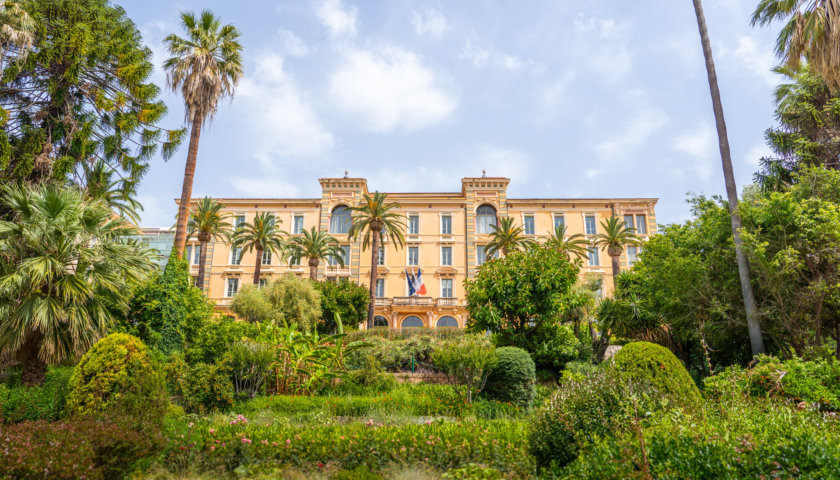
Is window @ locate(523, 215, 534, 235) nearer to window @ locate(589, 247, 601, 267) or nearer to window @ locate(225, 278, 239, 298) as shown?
window @ locate(589, 247, 601, 267)

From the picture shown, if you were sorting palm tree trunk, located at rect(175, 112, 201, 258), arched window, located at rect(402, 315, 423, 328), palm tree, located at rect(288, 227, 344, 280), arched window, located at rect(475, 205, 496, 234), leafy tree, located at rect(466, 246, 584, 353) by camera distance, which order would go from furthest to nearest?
arched window, located at rect(475, 205, 496, 234) < arched window, located at rect(402, 315, 423, 328) < palm tree, located at rect(288, 227, 344, 280) < palm tree trunk, located at rect(175, 112, 201, 258) < leafy tree, located at rect(466, 246, 584, 353)

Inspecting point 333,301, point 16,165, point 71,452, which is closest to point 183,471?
point 71,452

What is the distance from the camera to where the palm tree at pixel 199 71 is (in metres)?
20.1

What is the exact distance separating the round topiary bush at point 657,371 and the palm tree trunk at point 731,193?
17.7 ft

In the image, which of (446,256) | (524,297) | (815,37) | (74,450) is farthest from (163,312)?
(446,256)

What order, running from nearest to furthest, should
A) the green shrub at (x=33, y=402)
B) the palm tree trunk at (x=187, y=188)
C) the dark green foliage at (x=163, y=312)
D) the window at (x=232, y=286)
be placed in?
the green shrub at (x=33, y=402), the dark green foliage at (x=163, y=312), the palm tree trunk at (x=187, y=188), the window at (x=232, y=286)

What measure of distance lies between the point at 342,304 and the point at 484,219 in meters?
15.8

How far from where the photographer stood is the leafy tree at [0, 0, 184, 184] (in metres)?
14.8

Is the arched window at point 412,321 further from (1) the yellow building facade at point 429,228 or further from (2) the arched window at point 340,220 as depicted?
(2) the arched window at point 340,220

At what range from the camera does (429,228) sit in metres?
42.1

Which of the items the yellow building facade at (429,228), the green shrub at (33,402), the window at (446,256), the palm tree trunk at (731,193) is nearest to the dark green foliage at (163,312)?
the green shrub at (33,402)

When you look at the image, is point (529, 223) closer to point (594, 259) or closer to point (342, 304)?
point (594, 259)

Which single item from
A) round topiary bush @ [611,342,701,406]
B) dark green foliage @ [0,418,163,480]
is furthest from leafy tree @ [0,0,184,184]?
round topiary bush @ [611,342,701,406]

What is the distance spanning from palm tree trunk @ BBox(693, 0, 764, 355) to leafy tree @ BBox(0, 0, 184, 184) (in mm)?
18464
